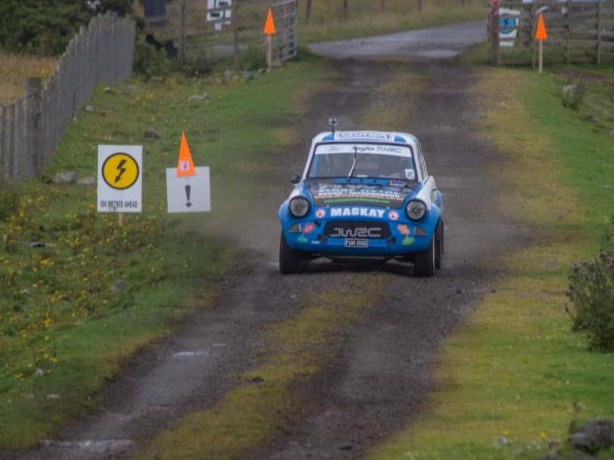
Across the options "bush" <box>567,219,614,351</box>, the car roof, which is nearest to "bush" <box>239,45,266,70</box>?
the car roof

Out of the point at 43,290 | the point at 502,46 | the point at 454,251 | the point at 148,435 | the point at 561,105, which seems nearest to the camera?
the point at 148,435

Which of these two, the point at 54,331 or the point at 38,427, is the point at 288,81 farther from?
the point at 38,427

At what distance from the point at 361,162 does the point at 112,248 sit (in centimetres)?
387

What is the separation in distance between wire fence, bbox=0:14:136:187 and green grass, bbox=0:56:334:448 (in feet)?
1.27

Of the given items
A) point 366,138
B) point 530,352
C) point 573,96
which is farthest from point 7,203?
point 573,96

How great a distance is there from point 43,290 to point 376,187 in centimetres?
408

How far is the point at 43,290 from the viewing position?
1931 cm

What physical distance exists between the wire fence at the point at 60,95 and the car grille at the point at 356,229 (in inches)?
326

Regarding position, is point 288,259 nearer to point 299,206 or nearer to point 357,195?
point 299,206

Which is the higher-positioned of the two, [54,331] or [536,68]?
[536,68]

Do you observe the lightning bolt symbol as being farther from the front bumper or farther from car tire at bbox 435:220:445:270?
car tire at bbox 435:220:445:270

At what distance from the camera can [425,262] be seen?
19.3 m

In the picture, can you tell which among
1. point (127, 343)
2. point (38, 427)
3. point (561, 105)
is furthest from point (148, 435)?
point (561, 105)

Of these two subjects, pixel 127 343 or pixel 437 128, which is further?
pixel 437 128
